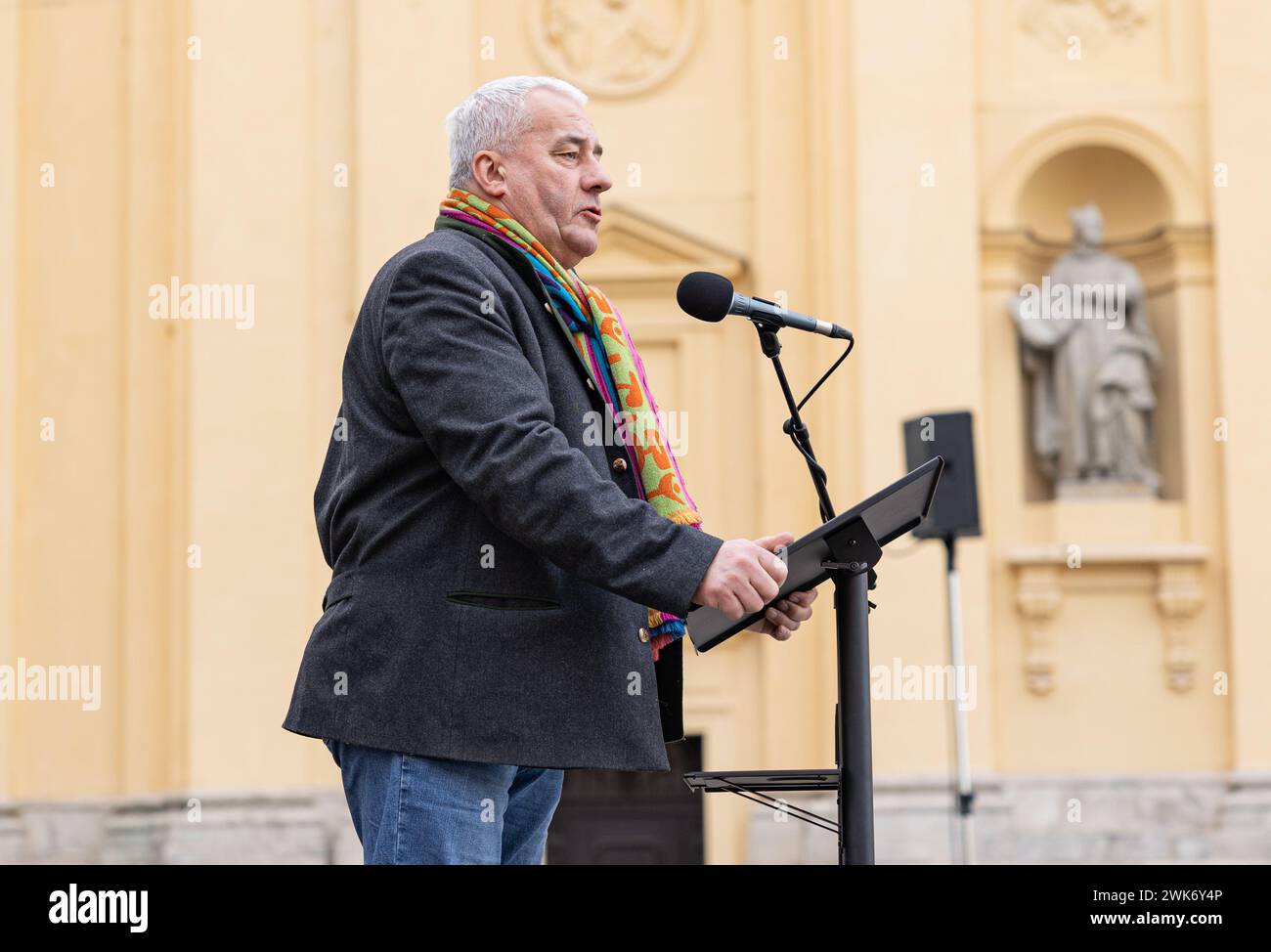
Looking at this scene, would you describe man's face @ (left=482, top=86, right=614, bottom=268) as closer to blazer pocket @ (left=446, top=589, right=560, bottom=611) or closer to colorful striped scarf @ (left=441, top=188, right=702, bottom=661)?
colorful striped scarf @ (left=441, top=188, right=702, bottom=661)

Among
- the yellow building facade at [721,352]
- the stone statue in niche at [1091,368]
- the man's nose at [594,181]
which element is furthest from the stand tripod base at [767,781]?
the stone statue in niche at [1091,368]

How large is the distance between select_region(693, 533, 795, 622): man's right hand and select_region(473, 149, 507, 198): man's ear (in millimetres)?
693

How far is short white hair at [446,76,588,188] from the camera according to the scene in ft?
8.87

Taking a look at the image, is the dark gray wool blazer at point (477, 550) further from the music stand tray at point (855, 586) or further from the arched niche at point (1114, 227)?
the arched niche at point (1114, 227)

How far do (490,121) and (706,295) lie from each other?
0.41 m

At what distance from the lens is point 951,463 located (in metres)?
8.31

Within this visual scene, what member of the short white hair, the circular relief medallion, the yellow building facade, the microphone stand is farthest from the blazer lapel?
the circular relief medallion

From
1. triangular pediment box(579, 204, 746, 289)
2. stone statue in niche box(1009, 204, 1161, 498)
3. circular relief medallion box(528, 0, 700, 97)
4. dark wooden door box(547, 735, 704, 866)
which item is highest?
circular relief medallion box(528, 0, 700, 97)

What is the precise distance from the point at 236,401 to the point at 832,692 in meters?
3.59

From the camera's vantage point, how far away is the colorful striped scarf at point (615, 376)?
8.73 ft

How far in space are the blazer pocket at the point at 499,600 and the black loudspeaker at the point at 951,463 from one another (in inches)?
230

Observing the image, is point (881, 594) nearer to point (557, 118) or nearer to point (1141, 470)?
point (1141, 470)

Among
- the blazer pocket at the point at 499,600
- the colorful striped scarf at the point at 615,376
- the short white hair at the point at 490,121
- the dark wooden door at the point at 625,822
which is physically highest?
the short white hair at the point at 490,121
